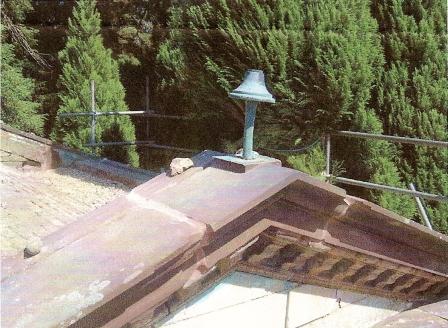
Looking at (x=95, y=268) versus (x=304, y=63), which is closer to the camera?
(x=95, y=268)

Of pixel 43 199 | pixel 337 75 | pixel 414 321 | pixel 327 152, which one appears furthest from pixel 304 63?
pixel 414 321

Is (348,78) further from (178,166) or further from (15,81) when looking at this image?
(15,81)

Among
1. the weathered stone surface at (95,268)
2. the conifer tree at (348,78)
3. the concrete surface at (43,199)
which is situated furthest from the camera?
the conifer tree at (348,78)

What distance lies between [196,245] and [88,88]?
9218 mm

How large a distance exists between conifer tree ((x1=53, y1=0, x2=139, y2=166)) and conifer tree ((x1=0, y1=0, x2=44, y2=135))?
0.76 metres

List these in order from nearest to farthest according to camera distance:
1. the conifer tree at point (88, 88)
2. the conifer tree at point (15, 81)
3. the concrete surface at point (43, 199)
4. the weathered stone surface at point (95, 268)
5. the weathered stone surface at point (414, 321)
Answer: the weathered stone surface at point (95, 268) → the weathered stone surface at point (414, 321) → the concrete surface at point (43, 199) → the conifer tree at point (88, 88) → the conifer tree at point (15, 81)

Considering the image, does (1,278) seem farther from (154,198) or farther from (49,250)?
(154,198)

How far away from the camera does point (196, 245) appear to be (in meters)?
1.28

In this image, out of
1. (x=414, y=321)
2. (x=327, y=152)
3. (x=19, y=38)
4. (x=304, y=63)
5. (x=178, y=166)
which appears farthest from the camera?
(x=19, y=38)

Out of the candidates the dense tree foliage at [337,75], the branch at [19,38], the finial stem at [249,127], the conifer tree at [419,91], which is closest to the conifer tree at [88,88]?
the branch at [19,38]

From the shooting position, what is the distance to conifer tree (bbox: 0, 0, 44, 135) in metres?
10.3

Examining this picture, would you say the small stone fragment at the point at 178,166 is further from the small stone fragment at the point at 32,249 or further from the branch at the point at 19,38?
the branch at the point at 19,38

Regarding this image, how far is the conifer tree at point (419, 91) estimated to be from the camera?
673 cm

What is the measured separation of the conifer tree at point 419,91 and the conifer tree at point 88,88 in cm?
535
